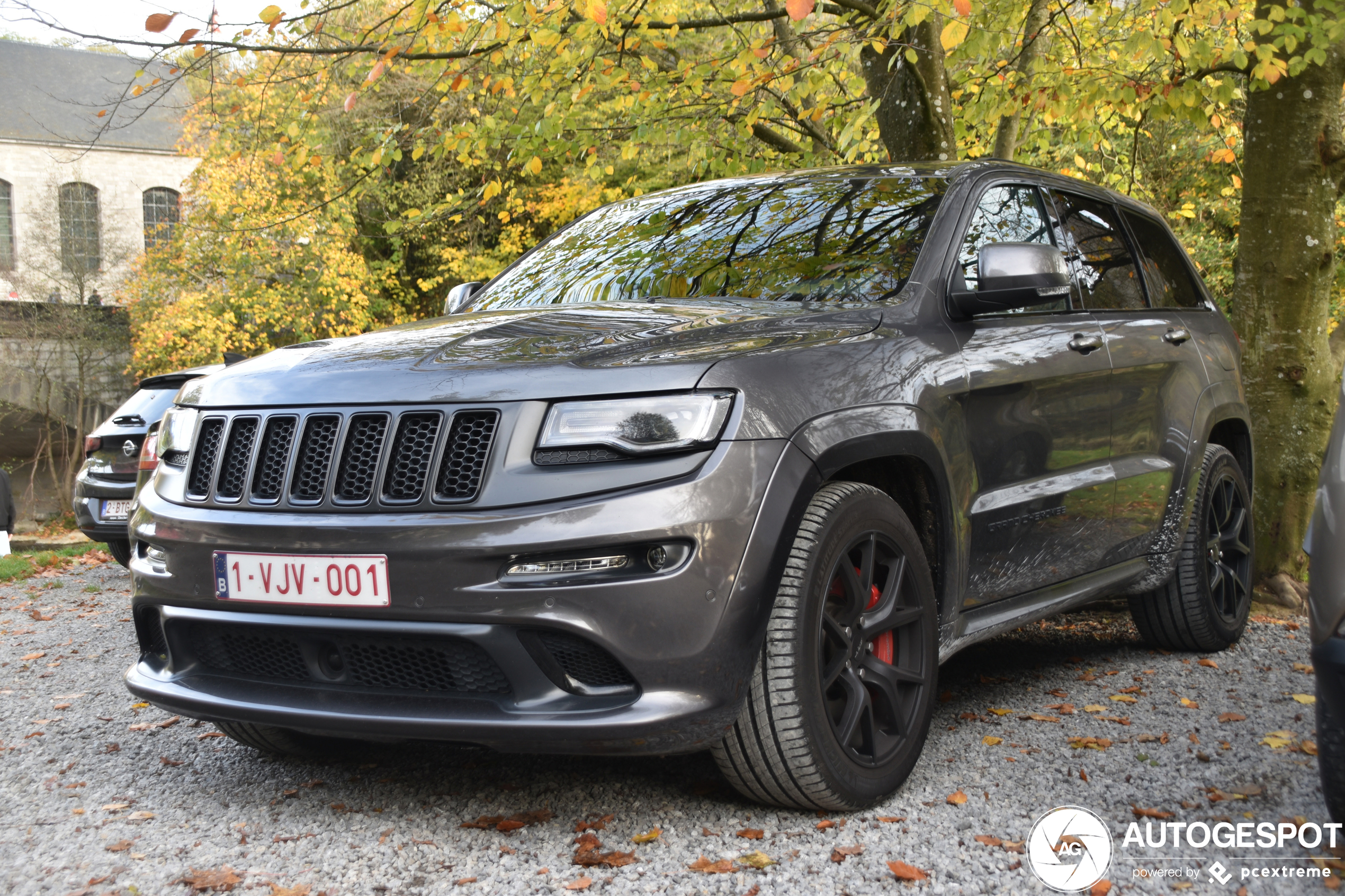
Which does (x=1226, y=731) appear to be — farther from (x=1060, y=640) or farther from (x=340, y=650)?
(x=340, y=650)

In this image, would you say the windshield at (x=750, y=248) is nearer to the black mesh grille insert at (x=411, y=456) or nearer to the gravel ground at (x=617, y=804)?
the black mesh grille insert at (x=411, y=456)

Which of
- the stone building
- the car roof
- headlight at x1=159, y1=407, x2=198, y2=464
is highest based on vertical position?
headlight at x1=159, y1=407, x2=198, y2=464

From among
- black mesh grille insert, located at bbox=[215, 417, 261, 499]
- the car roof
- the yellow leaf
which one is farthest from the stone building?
black mesh grille insert, located at bbox=[215, 417, 261, 499]

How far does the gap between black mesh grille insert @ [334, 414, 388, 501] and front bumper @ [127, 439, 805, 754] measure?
0.06 meters

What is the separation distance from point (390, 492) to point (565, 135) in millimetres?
8269

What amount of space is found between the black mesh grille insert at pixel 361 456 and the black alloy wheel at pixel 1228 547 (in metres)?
3.69

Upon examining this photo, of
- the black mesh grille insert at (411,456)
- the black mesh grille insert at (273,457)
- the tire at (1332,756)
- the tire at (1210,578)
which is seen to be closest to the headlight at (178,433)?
the black mesh grille insert at (273,457)

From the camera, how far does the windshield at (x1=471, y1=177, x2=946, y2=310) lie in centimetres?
361

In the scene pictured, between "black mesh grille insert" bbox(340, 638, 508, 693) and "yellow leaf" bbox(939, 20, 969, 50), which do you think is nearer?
"black mesh grille insert" bbox(340, 638, 508, 693)

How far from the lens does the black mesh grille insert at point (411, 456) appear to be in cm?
268

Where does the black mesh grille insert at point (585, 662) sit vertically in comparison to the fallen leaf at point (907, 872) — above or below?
above

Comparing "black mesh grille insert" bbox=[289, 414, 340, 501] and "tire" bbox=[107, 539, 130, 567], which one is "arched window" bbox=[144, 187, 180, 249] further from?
"black mesh grille insert" bbox=[289, 414, 340, 501]

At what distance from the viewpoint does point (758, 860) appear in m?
2.76

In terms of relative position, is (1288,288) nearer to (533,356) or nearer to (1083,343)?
(1083,343)
